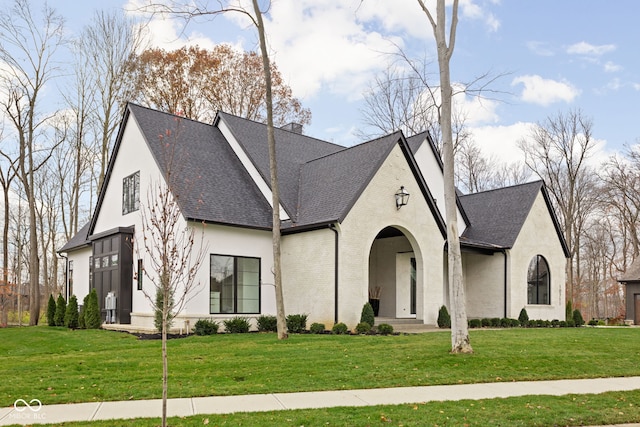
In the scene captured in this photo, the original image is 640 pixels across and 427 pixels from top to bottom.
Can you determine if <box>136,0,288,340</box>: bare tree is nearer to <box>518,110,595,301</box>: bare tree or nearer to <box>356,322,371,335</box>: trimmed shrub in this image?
<box>356,322,371,335</box>: trimmed shrub

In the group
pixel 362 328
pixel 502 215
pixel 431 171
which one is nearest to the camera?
pixel 362 328

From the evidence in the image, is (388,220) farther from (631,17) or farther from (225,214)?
Result: (631,17)

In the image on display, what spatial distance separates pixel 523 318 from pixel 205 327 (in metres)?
13.1

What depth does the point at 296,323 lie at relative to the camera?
1620cm

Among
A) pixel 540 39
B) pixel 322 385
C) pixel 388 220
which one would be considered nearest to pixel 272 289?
pixel 388 220

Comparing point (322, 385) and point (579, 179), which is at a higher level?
point (579, 179)

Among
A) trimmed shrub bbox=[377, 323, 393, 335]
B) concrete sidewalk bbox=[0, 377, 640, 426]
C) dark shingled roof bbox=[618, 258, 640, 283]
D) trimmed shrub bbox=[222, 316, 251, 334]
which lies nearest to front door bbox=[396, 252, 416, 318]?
trimmed shrub bbox=[377, 323, 393, 335]

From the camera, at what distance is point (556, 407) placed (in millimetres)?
7324

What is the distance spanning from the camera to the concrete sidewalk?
259 inches

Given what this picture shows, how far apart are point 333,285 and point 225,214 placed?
400 centimetres

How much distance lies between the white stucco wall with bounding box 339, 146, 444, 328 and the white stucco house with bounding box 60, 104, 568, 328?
0.12ft

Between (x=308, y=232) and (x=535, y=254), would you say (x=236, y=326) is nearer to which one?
(x=308, y=232)

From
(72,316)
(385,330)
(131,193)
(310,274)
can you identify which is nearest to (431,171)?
(310,274)

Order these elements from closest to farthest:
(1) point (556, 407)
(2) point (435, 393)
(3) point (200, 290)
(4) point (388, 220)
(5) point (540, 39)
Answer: (1) point (556, 407)
(2) point (435, 393)
(3) point (200, 290)
(4) point (388, 220)
(5) point (540, 39)
